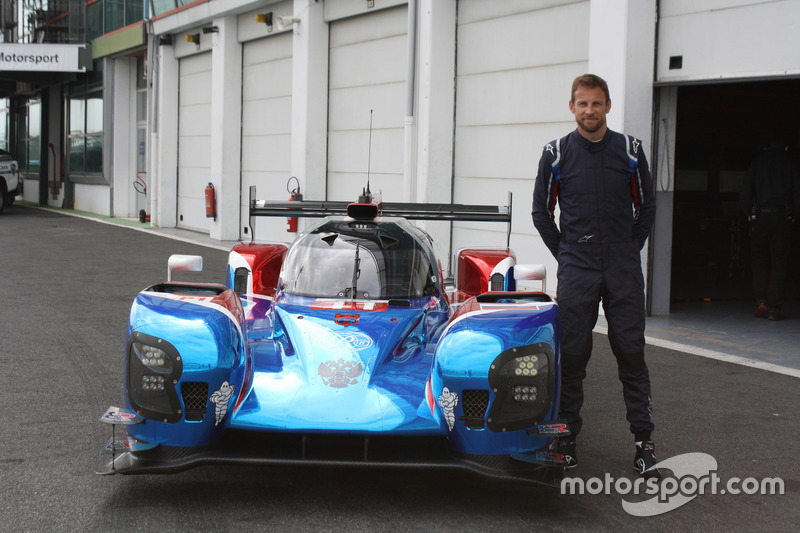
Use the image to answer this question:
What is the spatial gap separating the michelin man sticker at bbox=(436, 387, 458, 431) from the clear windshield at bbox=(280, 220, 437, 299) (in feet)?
4.26

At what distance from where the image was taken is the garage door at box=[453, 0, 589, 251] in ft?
35.3

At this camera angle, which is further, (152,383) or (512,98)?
(512,98)

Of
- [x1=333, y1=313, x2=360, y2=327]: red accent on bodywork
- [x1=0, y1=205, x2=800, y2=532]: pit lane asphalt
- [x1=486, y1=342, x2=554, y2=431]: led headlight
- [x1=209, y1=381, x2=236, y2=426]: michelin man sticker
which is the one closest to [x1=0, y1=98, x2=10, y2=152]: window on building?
[x1=0, y1=205, x2=800, y2=532]: pit lane asphalt

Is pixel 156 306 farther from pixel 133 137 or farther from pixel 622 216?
pixel 133 137

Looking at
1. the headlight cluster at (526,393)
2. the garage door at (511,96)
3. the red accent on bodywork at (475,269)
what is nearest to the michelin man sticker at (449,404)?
the headlight cluster at (526,393)

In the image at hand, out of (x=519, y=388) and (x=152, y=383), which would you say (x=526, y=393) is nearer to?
(x=519, y=388)

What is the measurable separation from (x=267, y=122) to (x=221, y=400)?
14570 millimetres

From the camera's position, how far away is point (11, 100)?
123 ft

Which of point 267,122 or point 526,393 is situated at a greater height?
point 267,122

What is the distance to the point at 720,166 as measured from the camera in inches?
568

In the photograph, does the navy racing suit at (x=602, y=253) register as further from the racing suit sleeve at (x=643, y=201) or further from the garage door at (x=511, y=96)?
the garage door at (x=511, y=96)

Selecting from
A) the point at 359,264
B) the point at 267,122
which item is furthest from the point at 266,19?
the point at 359,264

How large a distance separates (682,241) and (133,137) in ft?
53.3

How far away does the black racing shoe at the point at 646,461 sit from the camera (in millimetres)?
4555
